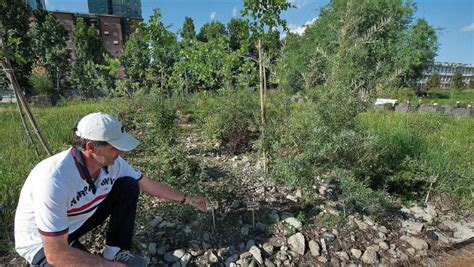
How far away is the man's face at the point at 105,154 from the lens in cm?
161

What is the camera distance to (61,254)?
4.87 ft

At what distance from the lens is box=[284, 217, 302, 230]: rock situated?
2663mm

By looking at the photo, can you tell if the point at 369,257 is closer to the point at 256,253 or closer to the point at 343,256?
the point at 343,256

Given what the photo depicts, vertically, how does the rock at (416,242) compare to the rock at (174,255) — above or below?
below

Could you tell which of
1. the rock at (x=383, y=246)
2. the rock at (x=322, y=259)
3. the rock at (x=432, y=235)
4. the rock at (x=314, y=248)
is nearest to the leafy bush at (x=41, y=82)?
the rock at (x=314, y=248)

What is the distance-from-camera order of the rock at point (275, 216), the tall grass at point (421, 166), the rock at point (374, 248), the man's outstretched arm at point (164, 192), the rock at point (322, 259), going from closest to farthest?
the man's outstretched arm at point (164, 192) < the rock at point (322, 259) < the rock at point (374, 248) < the rock at point (275, 216) < the tall grass at point (421, 166)

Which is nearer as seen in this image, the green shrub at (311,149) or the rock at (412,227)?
A: the green shrub at (311,149)

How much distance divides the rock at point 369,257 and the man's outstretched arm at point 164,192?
137 centimetres

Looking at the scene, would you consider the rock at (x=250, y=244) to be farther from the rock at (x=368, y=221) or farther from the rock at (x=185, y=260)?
the rock at (x=368, y=221)

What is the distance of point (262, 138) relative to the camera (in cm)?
335

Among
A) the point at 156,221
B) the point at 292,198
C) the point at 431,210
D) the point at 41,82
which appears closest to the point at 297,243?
the point at 292,198

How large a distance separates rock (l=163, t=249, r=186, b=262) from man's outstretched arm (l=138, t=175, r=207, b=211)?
389 millimetres

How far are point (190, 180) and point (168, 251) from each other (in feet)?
2.59

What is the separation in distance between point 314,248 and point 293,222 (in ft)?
0.94
